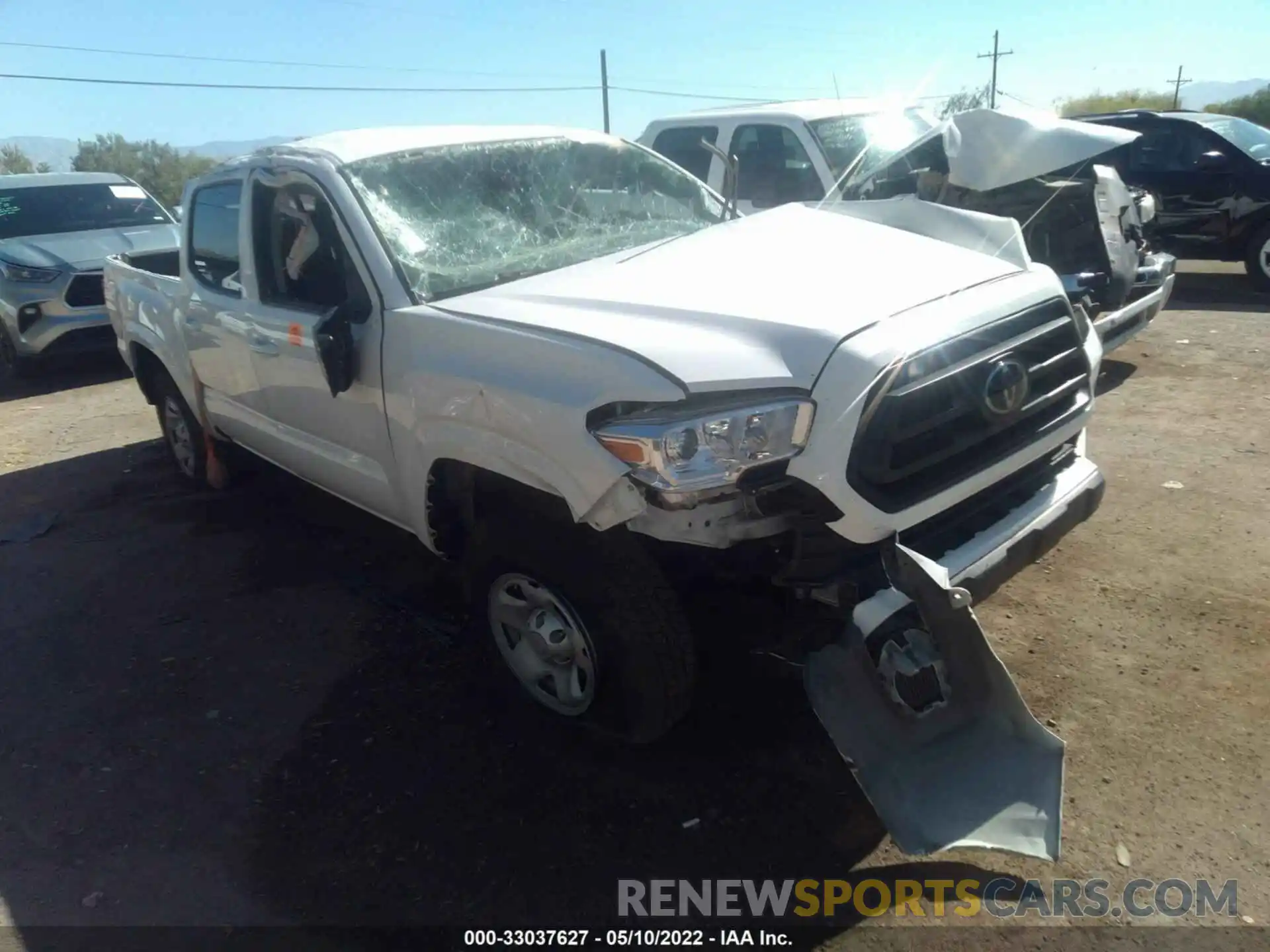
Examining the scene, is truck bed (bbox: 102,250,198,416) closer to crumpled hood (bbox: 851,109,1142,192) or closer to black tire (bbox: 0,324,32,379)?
black tire (bbox: 0,324,32,379)

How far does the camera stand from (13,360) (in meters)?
9.96

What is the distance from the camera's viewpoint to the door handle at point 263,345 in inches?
160

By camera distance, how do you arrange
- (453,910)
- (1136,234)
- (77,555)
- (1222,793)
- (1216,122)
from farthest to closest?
(1216,122) → (1136,234) → (77,555) → (1222,793) → (453,910)

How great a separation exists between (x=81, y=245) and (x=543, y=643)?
9.13 metres

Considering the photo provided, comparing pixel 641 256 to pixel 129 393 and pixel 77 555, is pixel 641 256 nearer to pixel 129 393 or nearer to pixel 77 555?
pixel 77 555

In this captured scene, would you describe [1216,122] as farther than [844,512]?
Yes

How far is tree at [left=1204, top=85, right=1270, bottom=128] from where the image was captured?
3344cm

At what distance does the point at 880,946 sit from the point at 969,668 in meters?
0.74

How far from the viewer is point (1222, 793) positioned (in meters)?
2.82

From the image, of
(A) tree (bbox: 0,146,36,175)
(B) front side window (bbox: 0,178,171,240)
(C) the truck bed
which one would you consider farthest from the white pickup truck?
(A) tree (bbox: 0,146,36,175)

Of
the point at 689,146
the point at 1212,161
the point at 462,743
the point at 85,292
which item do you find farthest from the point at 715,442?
the point at 85,292

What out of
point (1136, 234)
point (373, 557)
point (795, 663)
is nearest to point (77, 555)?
point (373, 557)

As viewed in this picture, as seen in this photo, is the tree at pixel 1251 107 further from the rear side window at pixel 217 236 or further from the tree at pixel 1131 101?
the rear side window at pixel 217 236

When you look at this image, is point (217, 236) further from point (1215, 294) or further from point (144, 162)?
point (144, 162)
